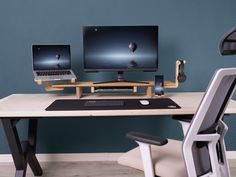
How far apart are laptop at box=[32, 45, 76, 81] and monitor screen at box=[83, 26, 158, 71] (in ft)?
0.62

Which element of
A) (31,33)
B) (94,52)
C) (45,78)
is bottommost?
(45,78)

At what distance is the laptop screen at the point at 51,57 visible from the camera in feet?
7.04

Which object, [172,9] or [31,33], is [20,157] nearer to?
[31,33]

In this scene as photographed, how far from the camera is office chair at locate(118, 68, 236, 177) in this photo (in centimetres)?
112

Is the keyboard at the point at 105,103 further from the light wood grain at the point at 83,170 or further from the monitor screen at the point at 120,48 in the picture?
the light wood grain at the point at 83,170

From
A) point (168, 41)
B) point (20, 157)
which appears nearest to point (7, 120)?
point (20, 157)

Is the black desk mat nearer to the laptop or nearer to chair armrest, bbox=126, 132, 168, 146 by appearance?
the laptop

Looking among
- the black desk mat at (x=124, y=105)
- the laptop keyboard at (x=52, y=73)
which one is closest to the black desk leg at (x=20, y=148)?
the black desk mat at (x=124, y=105)

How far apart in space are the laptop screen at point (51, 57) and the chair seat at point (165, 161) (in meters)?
1.10

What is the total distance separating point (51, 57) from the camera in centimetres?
218

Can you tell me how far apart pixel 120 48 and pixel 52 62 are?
0.62 meters

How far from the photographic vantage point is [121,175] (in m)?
2.33

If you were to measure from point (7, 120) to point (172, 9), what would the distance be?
1829mm

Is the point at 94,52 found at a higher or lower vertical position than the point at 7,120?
higher
